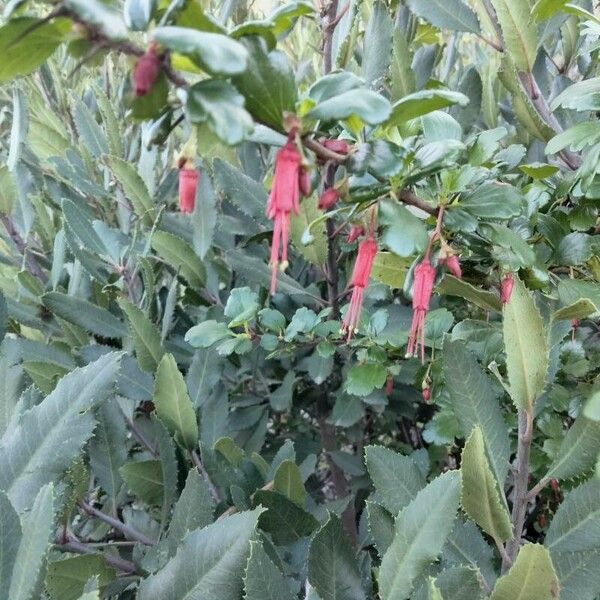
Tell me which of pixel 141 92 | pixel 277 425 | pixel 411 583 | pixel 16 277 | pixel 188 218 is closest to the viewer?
pixel 141 92

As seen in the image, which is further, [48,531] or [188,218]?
[188,218]

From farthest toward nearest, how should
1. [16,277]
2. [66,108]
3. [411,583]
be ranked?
[66,108] < [16,277] < [411,583]

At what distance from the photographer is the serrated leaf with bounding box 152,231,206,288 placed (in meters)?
0.93

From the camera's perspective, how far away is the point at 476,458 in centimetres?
51

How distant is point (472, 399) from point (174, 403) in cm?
32

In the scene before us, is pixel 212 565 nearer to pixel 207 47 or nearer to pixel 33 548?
pixel 33 548

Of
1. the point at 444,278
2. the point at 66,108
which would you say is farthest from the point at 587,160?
the point at 66,108

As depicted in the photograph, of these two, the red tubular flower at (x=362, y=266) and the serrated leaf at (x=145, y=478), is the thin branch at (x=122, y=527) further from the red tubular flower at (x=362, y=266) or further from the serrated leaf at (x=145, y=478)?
the red tubular flower at (x=362, y=266)

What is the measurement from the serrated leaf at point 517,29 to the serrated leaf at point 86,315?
2.13ft

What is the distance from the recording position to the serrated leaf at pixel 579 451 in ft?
1.88

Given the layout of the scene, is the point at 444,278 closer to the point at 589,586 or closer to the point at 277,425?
the point at 589,586

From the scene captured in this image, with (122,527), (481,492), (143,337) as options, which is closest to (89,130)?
(143,337)

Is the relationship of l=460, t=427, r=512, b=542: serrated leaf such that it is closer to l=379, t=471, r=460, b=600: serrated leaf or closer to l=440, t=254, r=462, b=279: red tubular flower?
l=379, t=471, r=460, b=600: serrated leaf

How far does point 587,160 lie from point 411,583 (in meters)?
0.42
